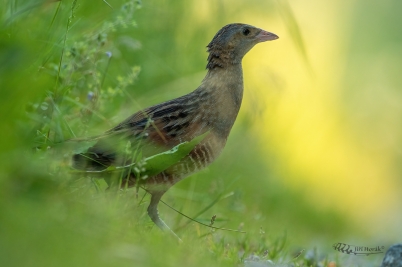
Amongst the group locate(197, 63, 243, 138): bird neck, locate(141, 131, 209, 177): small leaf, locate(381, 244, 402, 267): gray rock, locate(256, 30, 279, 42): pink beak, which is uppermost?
locate(256, 30, 279, 42): pink beak

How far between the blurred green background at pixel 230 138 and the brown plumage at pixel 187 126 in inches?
4.9

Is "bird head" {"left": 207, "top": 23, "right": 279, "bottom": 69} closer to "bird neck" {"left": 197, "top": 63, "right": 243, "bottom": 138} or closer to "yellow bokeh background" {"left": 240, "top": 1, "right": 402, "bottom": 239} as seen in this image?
"bird neck" {"left": 197, "top": 63, "right": 243, "bottom": 138}

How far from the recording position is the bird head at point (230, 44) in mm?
3484

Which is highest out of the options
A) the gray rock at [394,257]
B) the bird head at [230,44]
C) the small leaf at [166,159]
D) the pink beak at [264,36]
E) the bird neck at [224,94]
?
the pink beak at [264,36]

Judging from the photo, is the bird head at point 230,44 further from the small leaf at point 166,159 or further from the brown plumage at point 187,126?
the small leaf at point 166,159

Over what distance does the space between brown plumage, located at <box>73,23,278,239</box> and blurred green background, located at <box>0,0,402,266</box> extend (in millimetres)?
125

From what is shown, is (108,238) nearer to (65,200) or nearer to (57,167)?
(65,200)

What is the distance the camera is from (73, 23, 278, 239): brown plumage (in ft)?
9.68

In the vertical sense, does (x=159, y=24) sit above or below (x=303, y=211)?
above

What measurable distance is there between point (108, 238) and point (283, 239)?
59.4 inches

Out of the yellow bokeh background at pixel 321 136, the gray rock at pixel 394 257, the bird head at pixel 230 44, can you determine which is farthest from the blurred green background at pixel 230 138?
the gray rock at pixel 394 257

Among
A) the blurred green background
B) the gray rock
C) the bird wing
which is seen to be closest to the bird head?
the blurred green background

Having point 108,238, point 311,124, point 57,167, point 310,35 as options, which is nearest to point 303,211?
point 311,124

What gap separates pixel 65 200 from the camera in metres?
2.26
